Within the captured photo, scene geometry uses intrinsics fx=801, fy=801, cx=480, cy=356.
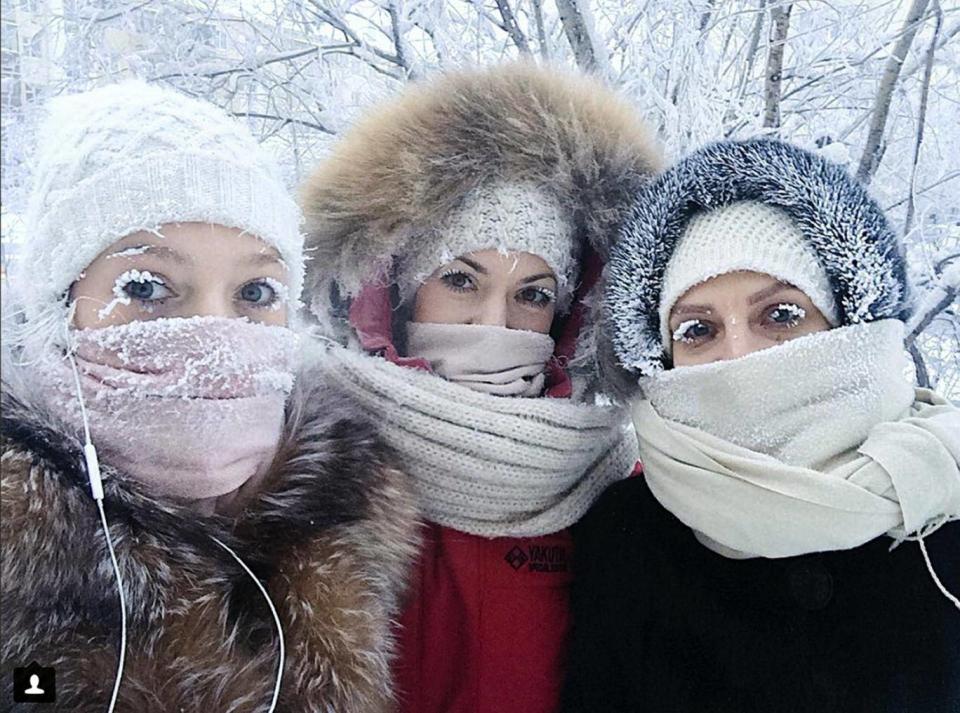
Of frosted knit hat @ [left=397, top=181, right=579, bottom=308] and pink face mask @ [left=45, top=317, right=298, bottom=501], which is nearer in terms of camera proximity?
pink face mask @ [left=45, top=317, right=298, bottom=501]

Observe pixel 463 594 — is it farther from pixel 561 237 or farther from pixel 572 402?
pixel 561 237

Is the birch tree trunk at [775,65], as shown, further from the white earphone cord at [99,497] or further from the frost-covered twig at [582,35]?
the white earphone cord at [99,497]

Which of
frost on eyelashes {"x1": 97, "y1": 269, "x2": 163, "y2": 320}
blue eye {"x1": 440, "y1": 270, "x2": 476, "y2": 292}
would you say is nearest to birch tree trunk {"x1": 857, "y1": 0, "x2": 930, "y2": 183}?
blue eye {"x1": 440, "y1": 270, "x2": 476, "y2": 292}

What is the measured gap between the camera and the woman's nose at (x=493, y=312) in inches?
39.8

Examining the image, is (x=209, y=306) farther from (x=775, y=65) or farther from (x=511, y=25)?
(x=775, y=65)

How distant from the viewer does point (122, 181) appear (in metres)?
0.75

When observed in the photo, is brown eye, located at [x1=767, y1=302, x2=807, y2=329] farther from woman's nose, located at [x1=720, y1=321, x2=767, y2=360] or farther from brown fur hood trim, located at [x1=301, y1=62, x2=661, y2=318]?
brown fur hood trim, located at [x1=301, y1=62, x2=661, y2=318]

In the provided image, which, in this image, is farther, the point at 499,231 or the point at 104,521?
the point at 499,231

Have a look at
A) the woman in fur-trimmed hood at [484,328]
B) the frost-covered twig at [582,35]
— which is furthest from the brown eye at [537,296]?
the frost-covered twig at [582,35]

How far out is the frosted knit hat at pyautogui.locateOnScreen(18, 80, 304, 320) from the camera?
74cm

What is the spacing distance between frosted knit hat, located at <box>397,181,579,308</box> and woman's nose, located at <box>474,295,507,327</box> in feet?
0.21

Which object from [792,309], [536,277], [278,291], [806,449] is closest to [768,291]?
[792,309]

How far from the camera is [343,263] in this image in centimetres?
→ 105

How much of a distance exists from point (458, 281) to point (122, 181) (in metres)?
0.42
